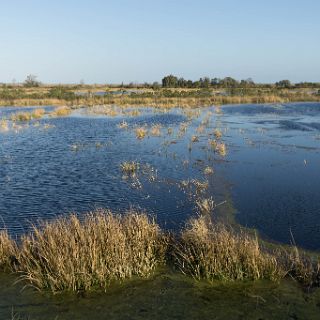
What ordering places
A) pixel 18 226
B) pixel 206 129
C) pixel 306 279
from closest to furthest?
pixel 306 279
pixel 18 226
pixel 206 129

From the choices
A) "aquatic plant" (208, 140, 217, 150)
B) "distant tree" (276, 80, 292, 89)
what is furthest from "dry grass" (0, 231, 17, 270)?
"distant tree" (276, 80, 292, 89)

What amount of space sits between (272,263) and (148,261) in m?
2.45

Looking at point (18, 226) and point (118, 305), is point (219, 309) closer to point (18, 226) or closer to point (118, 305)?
point (118, 305)

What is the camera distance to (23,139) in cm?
2725

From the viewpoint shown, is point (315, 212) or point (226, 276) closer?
point (226, 276)

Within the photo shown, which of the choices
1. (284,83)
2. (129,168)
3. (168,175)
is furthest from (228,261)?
(284,83)

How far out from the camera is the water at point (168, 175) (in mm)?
12233

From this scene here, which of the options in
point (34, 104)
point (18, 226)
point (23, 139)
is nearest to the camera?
point (18, 226)

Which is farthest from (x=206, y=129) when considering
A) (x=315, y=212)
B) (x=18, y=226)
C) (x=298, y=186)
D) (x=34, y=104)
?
(x=34, y=104)

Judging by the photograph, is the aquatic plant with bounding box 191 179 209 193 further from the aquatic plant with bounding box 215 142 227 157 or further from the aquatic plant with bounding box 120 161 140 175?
the aquatic plant with bounding box 215 142 227 157

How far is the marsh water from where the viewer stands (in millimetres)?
7207

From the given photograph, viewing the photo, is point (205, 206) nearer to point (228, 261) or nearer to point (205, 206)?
point (205, 206)

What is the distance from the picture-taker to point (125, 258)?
8.08 m

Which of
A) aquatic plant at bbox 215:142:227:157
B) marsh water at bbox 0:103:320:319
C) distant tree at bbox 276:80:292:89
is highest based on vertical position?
distant tree at bbox 276:80:292:89
